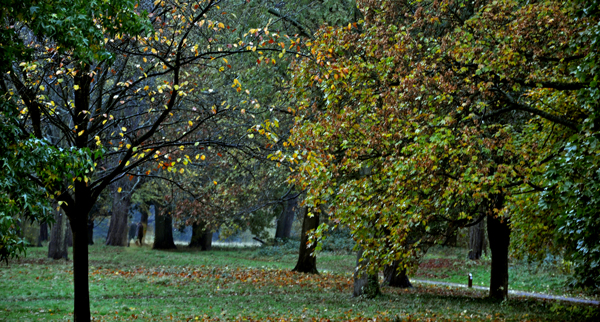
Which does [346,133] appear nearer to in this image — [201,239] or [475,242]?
[475,242]

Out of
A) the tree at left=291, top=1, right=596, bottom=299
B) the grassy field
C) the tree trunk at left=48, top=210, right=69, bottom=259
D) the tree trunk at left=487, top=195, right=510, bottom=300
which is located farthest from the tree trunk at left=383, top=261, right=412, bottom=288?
the tree trunk at left=48, top=210, right=69, bottom=259

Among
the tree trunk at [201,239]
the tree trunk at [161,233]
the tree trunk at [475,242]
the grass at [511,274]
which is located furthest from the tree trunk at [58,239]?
the tree trunk at [475,242]

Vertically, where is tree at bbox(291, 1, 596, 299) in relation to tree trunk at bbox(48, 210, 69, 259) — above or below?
above

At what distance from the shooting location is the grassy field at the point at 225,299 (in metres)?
11.1

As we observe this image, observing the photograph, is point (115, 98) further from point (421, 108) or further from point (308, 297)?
point (308, 297)

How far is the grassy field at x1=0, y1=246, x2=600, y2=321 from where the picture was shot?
11062 millimetres

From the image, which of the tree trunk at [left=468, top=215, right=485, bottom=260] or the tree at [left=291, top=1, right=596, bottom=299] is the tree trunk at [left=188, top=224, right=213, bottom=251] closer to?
the tree trunk at [left=468, top=215, right=485, bottom=260]

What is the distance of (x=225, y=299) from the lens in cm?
1371

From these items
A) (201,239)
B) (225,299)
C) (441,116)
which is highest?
(441,116)

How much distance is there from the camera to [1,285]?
1480 cm

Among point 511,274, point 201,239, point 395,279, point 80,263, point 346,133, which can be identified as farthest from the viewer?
point 201,239

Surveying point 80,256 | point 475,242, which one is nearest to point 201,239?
point 475,242

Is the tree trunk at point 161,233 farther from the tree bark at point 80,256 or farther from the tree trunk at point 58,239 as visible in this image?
the tree bark at point 80,256

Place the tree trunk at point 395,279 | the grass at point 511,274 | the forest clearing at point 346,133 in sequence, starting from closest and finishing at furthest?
the forest clearing at point 346,133 < the tree trunk at point 395,279 < the grass at point 511,274
